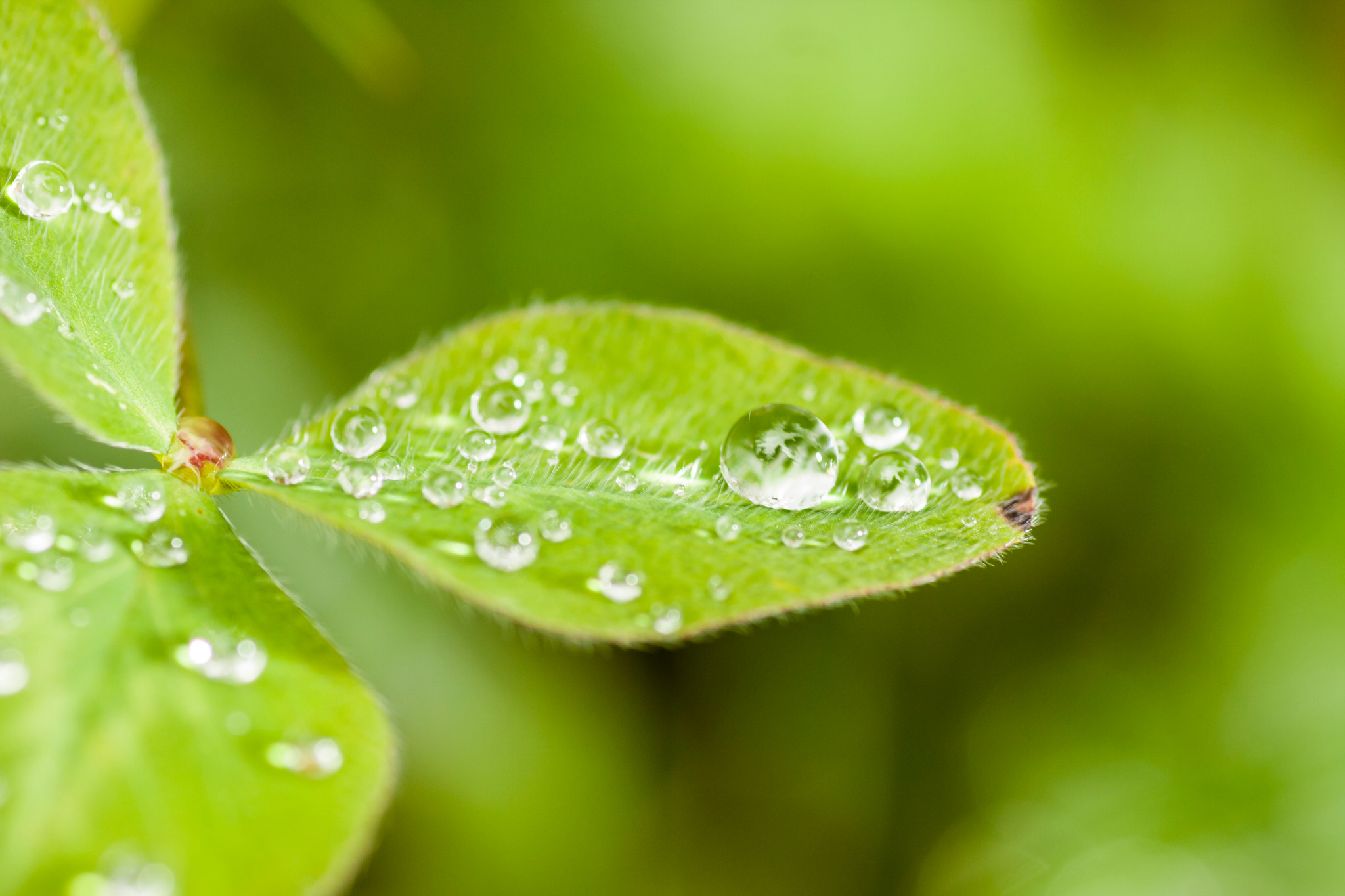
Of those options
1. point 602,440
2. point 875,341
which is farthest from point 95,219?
point 875,341

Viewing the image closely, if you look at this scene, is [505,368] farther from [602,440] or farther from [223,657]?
[223,657]

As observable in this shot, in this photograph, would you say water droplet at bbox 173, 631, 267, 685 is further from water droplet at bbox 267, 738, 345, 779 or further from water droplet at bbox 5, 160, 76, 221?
water droplet at bbox 5, 160, 76, 221

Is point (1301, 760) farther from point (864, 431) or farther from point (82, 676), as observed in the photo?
point (82, 676)

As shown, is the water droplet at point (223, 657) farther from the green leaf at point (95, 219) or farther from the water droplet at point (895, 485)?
the water droplet at point (895, 485)

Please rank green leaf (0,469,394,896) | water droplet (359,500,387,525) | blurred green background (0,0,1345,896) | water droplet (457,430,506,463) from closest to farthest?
green leaf (0,469,394,896) → water droplet (359,500,387,525) → water droplet (457,430,506,463) → blurred green background (0,0,1345,896)

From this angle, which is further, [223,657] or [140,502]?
[140,502]

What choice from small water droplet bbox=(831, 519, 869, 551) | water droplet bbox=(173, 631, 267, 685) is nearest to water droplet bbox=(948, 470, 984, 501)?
small water droplet bbox=(831, 519, 869, 551)
